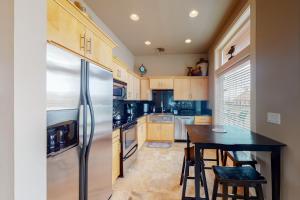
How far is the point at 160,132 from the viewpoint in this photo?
227 inches

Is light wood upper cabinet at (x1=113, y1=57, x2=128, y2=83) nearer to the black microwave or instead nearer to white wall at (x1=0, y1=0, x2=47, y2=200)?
the black microwave

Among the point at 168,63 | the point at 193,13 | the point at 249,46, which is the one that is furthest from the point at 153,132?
the point at 249,46

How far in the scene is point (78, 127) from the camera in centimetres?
163

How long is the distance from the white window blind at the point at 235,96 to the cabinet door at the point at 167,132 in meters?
1.44

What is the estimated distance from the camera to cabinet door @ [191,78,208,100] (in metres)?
5.97

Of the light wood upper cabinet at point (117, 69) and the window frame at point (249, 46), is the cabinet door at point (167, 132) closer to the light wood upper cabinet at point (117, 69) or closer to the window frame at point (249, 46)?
the window frame at point (249, 46)

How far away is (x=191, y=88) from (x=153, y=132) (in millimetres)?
1853

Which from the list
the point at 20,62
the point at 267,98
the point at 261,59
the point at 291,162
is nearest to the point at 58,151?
the point at 20,62

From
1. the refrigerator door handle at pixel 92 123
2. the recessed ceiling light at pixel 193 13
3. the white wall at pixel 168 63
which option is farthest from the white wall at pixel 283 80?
the white wall at pixel 168 63

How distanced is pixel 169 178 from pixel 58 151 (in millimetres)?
2184

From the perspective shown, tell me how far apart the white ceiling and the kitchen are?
2 centimetres

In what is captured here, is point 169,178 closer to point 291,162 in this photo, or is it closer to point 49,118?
point 291,162

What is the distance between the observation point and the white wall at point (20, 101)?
0.80 m

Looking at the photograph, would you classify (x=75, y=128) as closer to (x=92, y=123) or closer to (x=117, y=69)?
(x=92, y=123)
